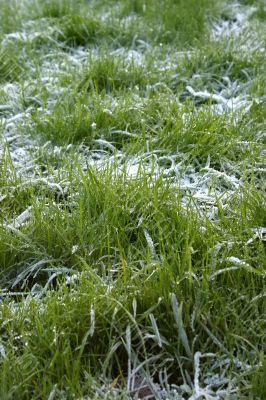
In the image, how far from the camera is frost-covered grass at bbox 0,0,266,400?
1.82m

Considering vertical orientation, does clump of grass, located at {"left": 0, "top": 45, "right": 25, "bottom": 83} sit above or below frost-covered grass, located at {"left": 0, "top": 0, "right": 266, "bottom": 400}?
above

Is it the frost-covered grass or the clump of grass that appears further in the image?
the clump of grass

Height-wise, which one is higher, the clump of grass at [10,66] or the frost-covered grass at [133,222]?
the clump of grass at [10,66]

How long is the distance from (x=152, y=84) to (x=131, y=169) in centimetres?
106

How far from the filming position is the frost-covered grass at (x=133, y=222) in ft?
5.97

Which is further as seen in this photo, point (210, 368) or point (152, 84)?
point (152, 84)

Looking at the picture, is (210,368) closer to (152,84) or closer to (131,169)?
(131,169)

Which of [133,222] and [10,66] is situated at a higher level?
[10,66]

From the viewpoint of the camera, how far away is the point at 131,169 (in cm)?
268

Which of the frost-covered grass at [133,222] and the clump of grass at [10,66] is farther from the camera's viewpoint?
the clump of grass at [10,66]

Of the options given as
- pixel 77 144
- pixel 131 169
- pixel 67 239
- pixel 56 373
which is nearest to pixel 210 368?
pixel 56 373

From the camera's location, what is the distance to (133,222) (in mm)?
2322

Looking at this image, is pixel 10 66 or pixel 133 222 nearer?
pixel 133 222

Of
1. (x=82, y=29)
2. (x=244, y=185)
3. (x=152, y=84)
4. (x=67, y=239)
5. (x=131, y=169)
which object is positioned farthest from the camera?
(x=82, y=29)
